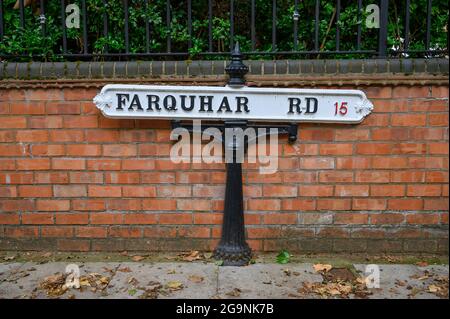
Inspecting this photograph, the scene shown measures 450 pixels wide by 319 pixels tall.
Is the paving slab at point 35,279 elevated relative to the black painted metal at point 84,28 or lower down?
lower down

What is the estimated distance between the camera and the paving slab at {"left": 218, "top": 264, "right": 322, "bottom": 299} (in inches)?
119

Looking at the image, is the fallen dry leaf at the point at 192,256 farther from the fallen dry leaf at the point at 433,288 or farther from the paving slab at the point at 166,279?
the fallen dry leaf at the point at 433,288

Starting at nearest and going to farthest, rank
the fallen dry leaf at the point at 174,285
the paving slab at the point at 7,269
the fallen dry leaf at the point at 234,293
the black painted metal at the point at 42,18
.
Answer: the fallen dry leaf at the point at 234,293, the fallen dry leaf at the point at 174,285, the paving slab at the point at 7,269, the black painted metal at the point at 42,18

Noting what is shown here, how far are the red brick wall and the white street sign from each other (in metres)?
0.13

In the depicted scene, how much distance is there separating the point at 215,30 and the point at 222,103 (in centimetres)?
67

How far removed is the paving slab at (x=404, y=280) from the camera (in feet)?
9.85

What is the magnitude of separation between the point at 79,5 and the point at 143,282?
2205 millimetres

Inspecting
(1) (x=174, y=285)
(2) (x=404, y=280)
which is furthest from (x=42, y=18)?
(2) (x=404, y=280)

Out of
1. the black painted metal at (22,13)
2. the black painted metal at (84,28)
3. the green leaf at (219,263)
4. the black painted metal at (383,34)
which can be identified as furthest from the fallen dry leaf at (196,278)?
the black painted metal at (22,13)

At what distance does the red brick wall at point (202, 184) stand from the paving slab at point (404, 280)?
0.79 ft

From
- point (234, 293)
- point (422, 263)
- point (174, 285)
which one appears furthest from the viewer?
point (422, 263)

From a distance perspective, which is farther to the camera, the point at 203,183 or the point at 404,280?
the point at 203,183

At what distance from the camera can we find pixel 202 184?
142 inches

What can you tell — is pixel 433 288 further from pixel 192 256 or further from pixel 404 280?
pixel 192 256
